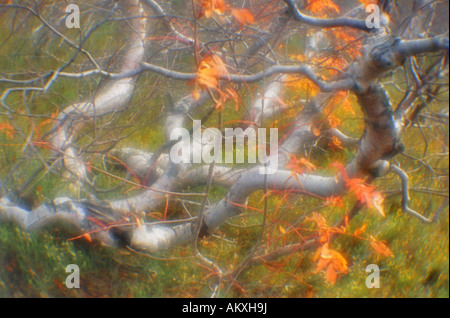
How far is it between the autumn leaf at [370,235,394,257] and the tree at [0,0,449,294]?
0.01 m

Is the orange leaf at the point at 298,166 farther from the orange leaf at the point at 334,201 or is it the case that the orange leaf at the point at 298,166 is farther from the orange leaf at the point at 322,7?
the orange leaf at the point at 322,7

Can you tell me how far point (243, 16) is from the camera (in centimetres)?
230

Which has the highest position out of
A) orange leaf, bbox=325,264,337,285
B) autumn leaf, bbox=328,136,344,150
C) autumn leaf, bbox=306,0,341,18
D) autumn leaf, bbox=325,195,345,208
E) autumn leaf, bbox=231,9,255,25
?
autumn leaf, bbox=306,0,341,18

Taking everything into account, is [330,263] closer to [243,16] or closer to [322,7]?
[243,16]

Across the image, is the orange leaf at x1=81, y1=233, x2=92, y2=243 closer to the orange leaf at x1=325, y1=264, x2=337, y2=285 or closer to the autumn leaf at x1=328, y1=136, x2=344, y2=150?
the orange leaf at x1=325, y1=264, x2=337, y2=285

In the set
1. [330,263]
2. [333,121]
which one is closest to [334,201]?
[330,263]

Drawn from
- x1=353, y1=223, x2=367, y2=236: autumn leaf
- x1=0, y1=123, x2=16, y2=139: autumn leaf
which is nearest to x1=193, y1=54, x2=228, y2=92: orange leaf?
x1=353, y1=223, x2=367, y2=236: autumn leaf

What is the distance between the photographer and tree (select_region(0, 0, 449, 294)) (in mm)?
1516

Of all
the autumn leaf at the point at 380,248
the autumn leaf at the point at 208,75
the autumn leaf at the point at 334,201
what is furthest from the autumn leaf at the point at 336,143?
the autumn leaf at the point at 208,75

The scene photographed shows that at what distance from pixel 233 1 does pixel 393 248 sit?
1951mm

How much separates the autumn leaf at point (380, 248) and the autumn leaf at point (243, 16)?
156 centimetres

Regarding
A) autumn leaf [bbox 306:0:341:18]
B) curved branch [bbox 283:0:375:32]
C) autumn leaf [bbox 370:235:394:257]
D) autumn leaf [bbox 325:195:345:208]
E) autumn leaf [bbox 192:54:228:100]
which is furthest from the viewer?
autumn leaf [bbox 306:0:341:18]

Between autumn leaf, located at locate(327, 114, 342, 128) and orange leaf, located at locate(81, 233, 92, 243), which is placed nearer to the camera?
orange leaf, located at locate(81, 233, 92, 243)

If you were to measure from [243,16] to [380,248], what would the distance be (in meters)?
1.66
